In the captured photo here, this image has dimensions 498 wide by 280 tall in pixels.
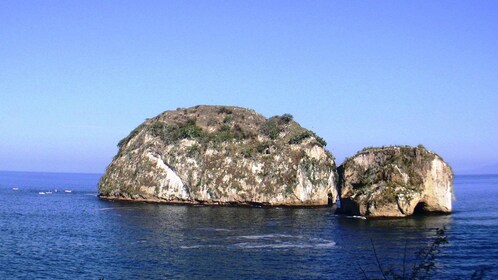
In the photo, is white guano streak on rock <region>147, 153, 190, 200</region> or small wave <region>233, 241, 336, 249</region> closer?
small wave <region>233, 241, 336, 249</region>

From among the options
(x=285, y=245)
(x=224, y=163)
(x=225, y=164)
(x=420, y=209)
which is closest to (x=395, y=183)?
(x=420, y=209)

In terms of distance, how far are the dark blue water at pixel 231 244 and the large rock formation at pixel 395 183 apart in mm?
3471

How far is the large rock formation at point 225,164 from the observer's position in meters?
122

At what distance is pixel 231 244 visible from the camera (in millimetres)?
64375

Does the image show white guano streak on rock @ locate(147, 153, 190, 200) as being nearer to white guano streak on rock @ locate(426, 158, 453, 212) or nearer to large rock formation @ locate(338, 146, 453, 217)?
large rock formation @ locate(338, 146, 453, 217)

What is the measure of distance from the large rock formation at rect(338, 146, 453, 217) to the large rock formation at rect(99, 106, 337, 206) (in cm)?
2497

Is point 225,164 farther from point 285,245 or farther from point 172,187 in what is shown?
point 285,245

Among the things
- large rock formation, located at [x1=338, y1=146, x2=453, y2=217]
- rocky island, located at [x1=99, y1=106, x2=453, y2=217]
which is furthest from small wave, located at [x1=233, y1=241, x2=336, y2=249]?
rocky island, located at [x1=99, y1=106, x2=453, y2=217]

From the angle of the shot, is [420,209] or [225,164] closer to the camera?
[420,209]

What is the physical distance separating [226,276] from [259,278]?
2.98 m

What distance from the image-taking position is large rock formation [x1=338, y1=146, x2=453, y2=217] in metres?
89.6

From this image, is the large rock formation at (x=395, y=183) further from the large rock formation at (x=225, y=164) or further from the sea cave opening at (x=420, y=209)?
the large rock formation at (x=225, y=164)

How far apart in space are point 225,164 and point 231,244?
64284mm

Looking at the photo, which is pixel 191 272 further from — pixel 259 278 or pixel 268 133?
pixel 268 133
